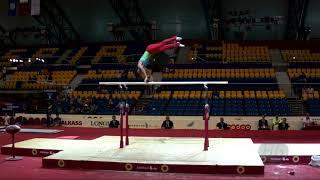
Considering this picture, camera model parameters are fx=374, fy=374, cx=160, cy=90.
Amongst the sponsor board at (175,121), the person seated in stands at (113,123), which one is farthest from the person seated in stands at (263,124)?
the person seated in stands at (113,123)

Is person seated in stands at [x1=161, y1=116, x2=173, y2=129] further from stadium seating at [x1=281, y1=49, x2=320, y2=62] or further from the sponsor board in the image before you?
stadium seating at [x1=281, y1=49, x2=320, y2=62]

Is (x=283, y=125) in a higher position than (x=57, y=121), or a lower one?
lower

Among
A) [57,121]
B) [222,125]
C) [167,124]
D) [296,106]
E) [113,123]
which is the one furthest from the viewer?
[57,121]

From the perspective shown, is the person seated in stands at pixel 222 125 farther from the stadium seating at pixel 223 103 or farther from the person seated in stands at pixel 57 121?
the person seated in stands at pixel 57 121

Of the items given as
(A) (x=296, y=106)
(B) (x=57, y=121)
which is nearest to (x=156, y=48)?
(B) (x=57, y=121)

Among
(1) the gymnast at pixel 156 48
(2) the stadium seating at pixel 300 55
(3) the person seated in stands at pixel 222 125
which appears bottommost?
(3) the person seated in stands at pixel 222 125

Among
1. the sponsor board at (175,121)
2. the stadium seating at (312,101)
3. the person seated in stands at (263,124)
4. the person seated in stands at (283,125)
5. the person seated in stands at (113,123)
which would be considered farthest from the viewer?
the stadium seating at (312,101)

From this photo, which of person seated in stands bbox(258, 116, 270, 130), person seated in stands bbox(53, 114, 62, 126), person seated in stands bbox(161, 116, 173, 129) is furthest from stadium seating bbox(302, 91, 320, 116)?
person seated in stands bbox(53, 114, 62, 126)

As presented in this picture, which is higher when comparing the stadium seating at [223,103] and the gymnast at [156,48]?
the gymnast at [156,48]

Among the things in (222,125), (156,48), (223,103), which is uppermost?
(156,48)

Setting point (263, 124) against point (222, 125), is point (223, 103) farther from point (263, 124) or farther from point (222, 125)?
point (263, 124)

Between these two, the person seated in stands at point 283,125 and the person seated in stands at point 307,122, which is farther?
the person seated in stands at point 307,122

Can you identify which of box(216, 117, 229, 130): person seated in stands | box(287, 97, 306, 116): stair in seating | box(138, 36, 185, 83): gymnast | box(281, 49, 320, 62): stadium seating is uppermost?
box(281, 49, 320, 62): stadium seating

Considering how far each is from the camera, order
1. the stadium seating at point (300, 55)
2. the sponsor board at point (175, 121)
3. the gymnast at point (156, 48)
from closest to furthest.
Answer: the gymnast at point (156, 48), the sponsor board at point (175, 121), the stadium seating at point (300, 55)
